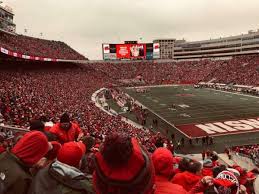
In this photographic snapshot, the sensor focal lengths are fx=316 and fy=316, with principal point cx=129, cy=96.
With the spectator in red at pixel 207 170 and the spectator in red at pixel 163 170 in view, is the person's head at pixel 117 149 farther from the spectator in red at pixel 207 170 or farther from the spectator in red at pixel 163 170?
the spectator in red at pixel 207 170

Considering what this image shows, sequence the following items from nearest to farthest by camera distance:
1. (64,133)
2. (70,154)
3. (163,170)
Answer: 1. (163,170)
2. (70,154)
3. (64,133)

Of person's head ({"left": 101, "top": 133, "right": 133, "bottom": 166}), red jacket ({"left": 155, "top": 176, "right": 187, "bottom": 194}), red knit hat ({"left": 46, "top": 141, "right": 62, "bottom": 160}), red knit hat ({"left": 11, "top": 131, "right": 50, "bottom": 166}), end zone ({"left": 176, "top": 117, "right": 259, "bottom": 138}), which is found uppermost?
person's head ({"left": 101, "top": 133, "right": 133, "bottom": 166})

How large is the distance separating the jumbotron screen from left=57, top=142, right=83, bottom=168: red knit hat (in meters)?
66.9

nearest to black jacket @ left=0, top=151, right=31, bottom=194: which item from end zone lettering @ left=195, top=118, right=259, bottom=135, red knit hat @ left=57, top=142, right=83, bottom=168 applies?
red knit hat @ left=57, top=142, right=83, bottom=168

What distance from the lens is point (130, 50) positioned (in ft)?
228

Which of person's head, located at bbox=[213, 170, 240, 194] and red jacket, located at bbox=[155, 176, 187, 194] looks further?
person's head, located at bbox=[213, 170, 240, 194]

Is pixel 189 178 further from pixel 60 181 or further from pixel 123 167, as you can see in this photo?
pixel 123 167

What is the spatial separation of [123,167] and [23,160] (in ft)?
3.57

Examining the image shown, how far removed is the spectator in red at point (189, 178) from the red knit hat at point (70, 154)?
Result: 1157 mm

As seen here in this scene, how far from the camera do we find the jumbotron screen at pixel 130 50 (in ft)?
227

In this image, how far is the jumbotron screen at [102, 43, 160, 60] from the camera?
69.2 metres

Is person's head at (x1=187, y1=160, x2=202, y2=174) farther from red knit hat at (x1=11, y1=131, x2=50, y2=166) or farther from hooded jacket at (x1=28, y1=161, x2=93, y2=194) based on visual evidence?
red knit hat at (x1=11, y1=131, x2=50, y2=166)

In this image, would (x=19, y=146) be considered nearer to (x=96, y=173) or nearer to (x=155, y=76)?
(x=96, y=173)

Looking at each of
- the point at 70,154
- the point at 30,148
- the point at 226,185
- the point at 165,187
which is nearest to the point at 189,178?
the point at 226,185
